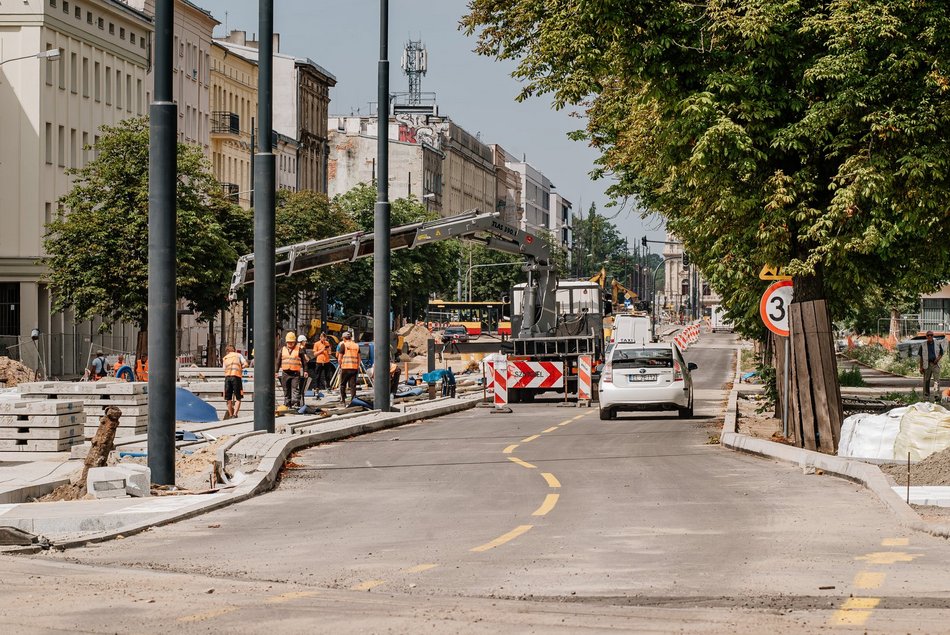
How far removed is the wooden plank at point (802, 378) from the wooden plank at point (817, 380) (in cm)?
6

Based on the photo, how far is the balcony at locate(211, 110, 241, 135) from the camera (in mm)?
90606

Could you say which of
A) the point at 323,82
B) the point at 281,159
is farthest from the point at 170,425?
the point at 323,82

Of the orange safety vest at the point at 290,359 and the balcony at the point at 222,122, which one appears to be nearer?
the orange safety vest at the point at 290,359

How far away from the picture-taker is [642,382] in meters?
32.2

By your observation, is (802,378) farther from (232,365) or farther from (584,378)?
(584,378)

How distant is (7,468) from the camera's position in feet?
67.3

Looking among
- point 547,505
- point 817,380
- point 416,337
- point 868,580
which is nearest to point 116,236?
point 817,380

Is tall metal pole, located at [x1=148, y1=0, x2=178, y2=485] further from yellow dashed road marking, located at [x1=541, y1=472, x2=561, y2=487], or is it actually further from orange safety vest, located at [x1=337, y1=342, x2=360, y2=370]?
orange safety vest, located at [x1=337, y1=342, x2=360, y2=370]

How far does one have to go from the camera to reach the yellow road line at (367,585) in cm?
997

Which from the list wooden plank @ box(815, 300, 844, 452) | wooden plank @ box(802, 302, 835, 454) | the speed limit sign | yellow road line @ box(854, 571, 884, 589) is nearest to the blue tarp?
the speed limit sign

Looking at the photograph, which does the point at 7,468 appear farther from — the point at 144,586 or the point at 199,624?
the point at 199,624

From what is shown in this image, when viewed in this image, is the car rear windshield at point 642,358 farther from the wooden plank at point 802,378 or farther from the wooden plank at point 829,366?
the wooden plank at point 829,366

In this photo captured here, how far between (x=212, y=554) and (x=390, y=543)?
1.41 meters

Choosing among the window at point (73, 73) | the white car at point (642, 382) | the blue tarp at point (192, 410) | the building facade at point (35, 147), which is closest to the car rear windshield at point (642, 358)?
the white car at point (642, 382)
